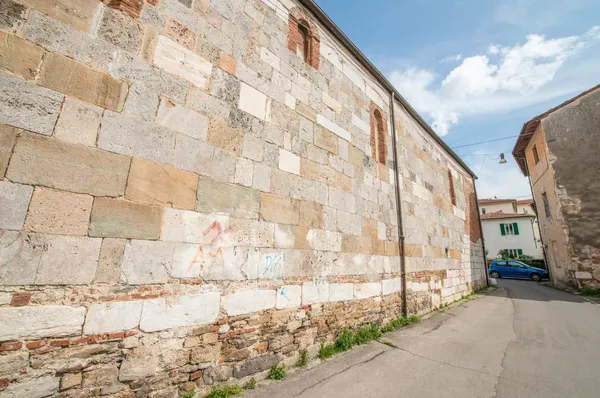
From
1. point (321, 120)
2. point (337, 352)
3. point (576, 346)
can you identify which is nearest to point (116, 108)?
point (321, 120)

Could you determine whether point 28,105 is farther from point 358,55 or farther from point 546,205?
point 546,205

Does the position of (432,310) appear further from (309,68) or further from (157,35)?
(157,35)

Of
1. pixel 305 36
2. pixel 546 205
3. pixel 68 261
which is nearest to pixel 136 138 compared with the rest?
pixel 68 261

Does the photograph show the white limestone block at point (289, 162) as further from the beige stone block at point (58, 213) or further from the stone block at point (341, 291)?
the beige stone block at point (58, 213)

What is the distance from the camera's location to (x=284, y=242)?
147 inches

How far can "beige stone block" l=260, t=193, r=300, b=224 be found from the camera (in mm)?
3605

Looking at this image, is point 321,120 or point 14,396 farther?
point 321,120

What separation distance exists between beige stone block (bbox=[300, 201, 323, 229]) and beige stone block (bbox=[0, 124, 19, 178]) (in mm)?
2991

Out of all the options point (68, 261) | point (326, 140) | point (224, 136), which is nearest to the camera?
point (68, 261)

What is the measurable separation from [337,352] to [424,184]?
5.67 meters

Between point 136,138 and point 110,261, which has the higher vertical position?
point 136,138

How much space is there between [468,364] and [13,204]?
529cm

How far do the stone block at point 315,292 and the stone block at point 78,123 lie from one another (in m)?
2.96

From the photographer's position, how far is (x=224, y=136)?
339 cm
